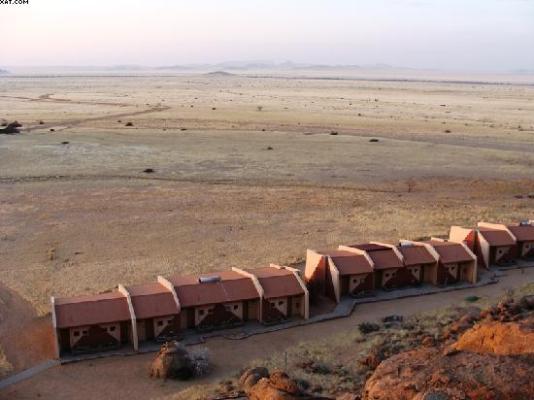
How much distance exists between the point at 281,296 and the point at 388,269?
583 centimetres

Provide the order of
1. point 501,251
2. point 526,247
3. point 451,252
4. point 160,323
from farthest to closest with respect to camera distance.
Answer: point 526,247 → point 501,251 → point 451,252 → point 160,323

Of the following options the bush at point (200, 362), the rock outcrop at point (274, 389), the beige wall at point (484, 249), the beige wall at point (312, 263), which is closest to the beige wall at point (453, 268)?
the beige wall at point (484, 249)

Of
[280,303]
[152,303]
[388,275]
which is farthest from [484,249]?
[152,303]

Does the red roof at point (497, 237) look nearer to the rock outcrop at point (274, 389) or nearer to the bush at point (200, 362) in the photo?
the bush at point (200, 362)

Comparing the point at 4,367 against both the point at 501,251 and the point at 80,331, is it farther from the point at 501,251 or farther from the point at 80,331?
the point at 501,251

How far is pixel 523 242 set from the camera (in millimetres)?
33062

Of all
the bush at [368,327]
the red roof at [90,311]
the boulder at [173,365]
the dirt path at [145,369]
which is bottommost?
the dirt path at [145,369]

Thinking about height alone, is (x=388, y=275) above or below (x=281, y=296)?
below

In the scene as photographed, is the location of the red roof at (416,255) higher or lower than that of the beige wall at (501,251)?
higher

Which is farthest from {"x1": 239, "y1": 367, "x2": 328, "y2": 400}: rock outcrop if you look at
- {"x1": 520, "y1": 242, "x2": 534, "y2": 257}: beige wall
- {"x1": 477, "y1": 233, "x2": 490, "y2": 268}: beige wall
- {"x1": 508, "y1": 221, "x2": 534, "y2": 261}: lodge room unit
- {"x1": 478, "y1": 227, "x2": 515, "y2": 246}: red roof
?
{"x1": 520, "y1": 242, "x2": 534, "y2": 257}: beige wall

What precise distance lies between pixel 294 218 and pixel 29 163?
2873cm

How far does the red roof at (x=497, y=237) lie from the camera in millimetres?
32438

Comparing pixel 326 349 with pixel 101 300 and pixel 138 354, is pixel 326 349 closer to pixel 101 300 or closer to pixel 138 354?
pixel 138 354

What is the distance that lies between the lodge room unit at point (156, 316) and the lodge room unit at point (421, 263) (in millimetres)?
10992
